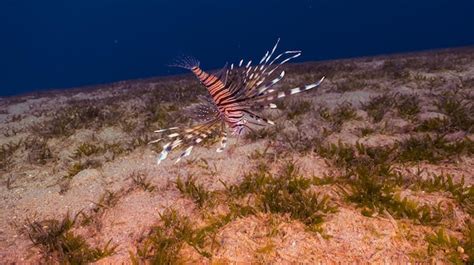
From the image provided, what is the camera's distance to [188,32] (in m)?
165

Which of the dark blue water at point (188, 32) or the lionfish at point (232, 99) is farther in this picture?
the dark blue water at point (188, 32)

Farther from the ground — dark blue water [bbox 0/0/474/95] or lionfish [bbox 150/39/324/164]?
lionfish [bbox 150/39/324/164]

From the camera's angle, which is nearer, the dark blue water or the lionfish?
the lionfish

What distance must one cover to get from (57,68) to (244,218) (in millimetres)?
167811

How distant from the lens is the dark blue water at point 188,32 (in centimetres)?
11289

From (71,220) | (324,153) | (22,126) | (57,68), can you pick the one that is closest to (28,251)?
(71,220)

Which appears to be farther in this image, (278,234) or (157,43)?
(157,43)

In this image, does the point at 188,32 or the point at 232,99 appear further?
the point at 188,32

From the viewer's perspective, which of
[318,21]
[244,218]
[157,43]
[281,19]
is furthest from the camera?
[157,43]

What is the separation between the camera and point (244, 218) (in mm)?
3740

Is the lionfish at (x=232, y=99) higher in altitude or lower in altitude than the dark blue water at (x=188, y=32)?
higher

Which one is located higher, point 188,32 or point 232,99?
point 232,99

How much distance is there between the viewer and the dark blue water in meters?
113

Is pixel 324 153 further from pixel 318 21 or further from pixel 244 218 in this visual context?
pixel 318 21
